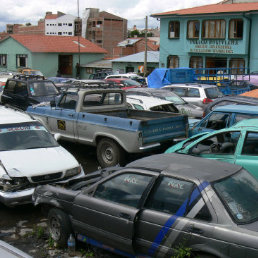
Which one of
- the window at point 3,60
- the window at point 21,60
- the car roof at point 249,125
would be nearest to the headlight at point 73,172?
the car roof at point 249,125

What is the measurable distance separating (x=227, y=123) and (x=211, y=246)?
554 centimetres

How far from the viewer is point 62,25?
113 m

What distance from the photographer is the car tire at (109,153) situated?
32.8 ft

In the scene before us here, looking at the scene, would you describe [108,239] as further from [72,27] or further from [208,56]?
[72,27]

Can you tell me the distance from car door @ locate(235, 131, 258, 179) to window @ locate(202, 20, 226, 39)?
93.2 feet

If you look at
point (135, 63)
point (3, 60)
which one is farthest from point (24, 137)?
point (3, 60)

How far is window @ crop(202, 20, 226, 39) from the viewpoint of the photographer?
34.5 meters

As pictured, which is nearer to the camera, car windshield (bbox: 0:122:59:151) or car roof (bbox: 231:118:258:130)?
car roof (bbox: 231:118:258:130)

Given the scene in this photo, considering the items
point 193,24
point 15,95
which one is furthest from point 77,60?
point 15,95

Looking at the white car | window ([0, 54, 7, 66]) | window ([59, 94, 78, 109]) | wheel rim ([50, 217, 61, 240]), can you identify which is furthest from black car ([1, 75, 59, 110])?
window ([0, 54, 7, 66])

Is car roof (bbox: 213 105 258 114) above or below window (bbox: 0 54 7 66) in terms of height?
below

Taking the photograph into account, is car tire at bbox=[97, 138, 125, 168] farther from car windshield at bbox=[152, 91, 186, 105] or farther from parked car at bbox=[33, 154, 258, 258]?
car windshield at bbox=[152, 91, 186, 105]

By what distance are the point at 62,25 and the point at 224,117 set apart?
4265 inches

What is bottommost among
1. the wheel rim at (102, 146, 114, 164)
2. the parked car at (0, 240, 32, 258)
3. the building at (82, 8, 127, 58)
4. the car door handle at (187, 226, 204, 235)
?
the wheel rim at (102, 146, 114, 164)
